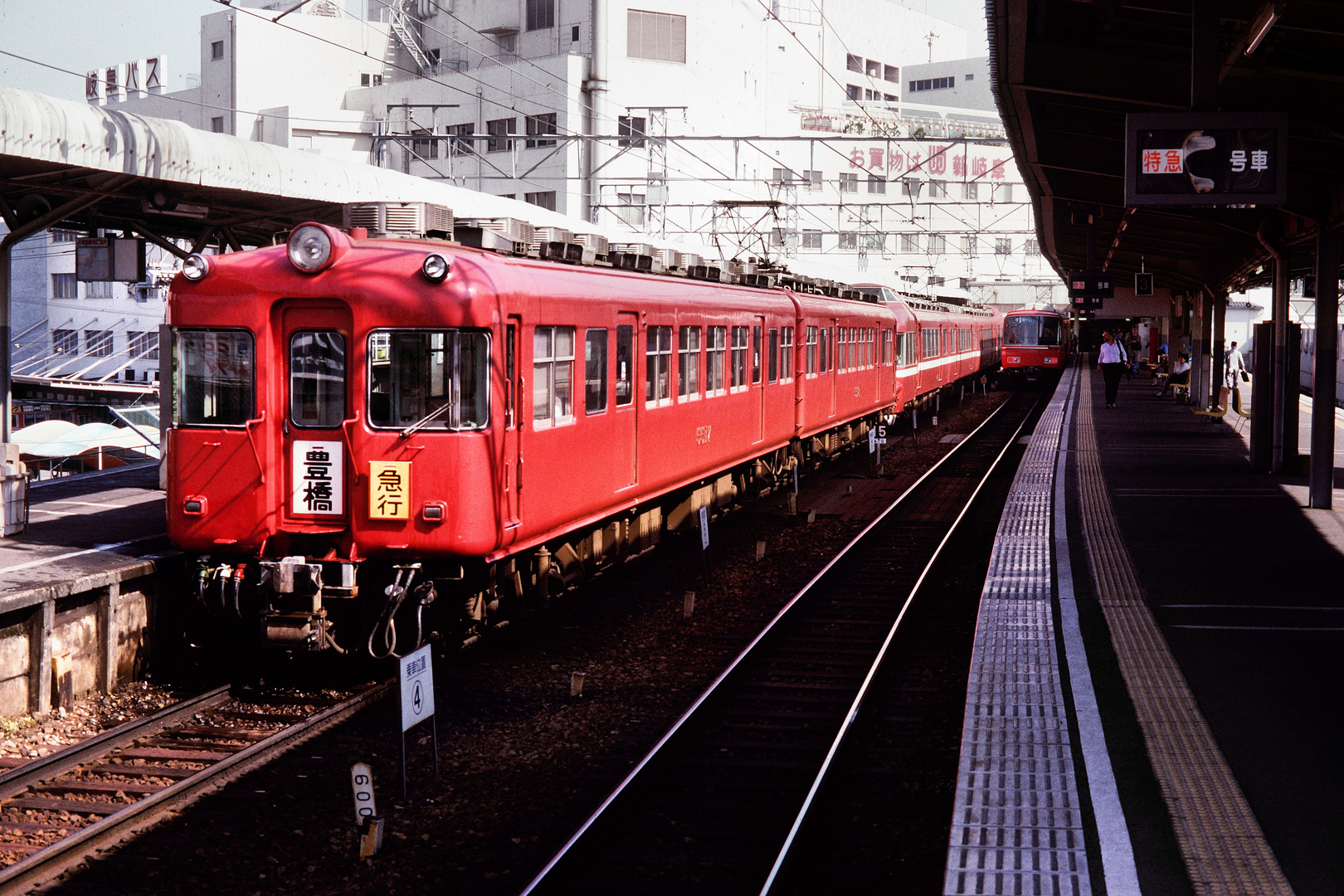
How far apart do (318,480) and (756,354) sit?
25.7ft

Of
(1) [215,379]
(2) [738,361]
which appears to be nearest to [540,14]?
(2) [738,361]

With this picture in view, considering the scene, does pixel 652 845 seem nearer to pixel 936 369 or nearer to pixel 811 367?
pixel 811 367

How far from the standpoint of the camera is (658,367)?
11.5m

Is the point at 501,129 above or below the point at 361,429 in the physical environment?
above

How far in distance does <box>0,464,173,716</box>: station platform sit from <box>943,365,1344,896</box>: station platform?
17.3ft

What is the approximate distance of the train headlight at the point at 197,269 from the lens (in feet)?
27.0

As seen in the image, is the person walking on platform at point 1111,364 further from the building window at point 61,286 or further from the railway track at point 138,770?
the building window at point 61,286

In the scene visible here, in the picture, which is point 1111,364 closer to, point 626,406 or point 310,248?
point 626,406

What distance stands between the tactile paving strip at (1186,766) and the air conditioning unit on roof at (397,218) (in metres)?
5.40

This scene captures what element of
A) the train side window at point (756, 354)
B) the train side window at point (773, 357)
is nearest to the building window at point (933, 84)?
the train side window at point (773, 357)

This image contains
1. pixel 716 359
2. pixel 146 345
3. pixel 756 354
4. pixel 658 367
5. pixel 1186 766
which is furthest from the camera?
pixel 146 345

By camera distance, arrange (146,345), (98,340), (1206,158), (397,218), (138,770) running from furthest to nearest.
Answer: (98,340) → (146,345) → (1206,158) → (397,218) → (138,770)

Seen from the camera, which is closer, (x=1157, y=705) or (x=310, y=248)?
(x=1157, y=705)

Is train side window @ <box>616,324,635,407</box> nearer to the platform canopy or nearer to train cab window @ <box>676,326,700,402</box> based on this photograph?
train cab window @ <box>676,326,700,402</box>
